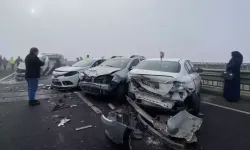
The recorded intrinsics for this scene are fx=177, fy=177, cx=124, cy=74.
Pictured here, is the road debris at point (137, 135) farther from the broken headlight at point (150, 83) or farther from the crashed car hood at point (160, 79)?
the broken headlight at point (150, 83)

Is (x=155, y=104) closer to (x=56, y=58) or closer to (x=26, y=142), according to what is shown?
(x=26, y=142)

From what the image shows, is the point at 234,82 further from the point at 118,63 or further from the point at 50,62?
the point at 50,62

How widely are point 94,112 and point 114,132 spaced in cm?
221

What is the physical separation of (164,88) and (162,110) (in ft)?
2.20

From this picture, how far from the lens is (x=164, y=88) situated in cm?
424

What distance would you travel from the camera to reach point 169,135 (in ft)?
11.6

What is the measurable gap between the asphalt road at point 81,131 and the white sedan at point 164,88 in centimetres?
82

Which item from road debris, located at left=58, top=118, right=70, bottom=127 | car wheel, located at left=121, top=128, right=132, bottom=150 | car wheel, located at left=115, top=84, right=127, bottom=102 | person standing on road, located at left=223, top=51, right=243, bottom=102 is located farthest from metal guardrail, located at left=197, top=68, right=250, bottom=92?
road debris, located at left=58, top=118, right=70, bottom=127

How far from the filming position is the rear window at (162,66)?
16.4 feet

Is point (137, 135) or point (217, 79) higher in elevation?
point (217, 79)

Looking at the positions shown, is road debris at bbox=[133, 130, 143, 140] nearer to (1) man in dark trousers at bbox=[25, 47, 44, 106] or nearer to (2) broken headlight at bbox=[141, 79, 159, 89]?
(2) broken headlight at bbox=[141, 79, 159, 89]

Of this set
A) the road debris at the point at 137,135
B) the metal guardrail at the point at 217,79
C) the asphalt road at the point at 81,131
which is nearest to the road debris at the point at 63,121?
the asphalt road at the point at 81,131

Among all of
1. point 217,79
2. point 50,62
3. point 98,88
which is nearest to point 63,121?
point 98,88

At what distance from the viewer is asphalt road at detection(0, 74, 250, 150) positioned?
3328 mm
